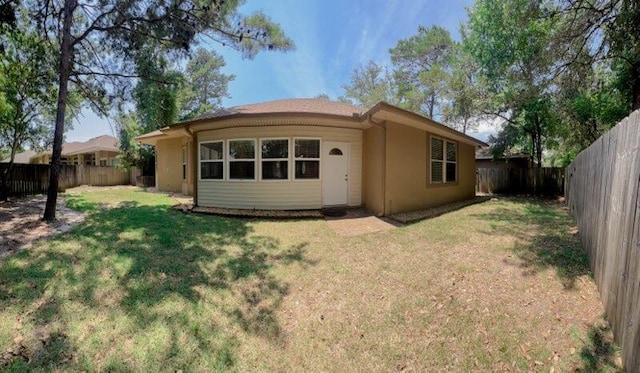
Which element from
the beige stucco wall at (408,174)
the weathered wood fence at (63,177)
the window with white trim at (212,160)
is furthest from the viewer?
the weathered wood fence at (63,177)

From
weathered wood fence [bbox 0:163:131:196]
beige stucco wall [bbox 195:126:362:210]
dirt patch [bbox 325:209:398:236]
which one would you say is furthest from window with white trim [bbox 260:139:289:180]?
weathered wood fence [bbox 0:163:131:196]

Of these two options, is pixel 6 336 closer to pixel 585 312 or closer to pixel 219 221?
pixel 219 221

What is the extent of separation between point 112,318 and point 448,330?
371 centimetres

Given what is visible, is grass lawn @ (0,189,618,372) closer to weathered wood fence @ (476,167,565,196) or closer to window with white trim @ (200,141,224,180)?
window with white trim @ (200,141,224,180)

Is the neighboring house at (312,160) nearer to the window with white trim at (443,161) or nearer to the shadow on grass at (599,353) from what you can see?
the window with white trim at (443,161)

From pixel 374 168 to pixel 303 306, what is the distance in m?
6.05

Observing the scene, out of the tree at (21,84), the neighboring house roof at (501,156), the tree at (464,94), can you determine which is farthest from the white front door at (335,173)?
the neighboring house roof at (501,156)

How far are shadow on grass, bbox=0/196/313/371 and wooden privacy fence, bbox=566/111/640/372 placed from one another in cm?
309

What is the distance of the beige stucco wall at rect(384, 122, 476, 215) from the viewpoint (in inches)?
343

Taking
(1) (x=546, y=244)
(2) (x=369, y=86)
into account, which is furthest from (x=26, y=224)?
(2) (x=369, y=86)

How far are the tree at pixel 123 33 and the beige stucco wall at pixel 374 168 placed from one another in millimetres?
3885

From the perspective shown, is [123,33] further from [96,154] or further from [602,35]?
[96,154]

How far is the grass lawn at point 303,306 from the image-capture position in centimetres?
289

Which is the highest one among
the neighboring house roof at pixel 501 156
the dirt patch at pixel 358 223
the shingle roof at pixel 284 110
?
the shingle roof at pixel 284 110
